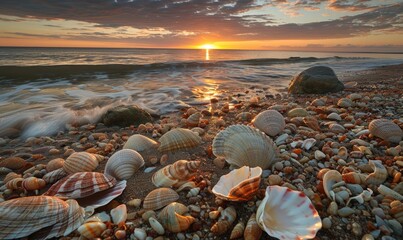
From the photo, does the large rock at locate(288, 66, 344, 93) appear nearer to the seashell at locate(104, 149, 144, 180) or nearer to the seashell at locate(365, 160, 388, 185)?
the seashell at locate(365, 160, 388, 185)

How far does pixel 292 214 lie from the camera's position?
1736 mm

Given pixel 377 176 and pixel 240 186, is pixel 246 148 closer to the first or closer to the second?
pixel 240 186

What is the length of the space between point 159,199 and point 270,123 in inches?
85.2

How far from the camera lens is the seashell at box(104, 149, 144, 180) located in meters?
2.63

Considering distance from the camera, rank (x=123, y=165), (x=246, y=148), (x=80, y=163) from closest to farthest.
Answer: (x=246, y=148) → (x=123, y=165) → (x=80, y=163)

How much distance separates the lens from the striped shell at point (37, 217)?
1742 millimetres

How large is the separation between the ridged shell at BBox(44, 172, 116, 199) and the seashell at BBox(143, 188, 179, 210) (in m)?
0.50

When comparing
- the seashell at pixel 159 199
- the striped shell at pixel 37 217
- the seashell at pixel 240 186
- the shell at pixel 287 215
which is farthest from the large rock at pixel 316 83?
the striped shell at pixel 37 217

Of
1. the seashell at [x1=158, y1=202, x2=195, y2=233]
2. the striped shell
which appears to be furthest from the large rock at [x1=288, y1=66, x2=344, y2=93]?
the striped shell

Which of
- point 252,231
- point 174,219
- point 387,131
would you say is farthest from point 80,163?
point 387,131

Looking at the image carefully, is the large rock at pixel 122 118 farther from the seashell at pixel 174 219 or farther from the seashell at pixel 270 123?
the seashell at pixel 174 219

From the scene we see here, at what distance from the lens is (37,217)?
1805 millimetres

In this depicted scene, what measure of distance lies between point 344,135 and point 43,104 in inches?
309

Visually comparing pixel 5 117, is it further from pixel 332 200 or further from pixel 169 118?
pixel 332 200
